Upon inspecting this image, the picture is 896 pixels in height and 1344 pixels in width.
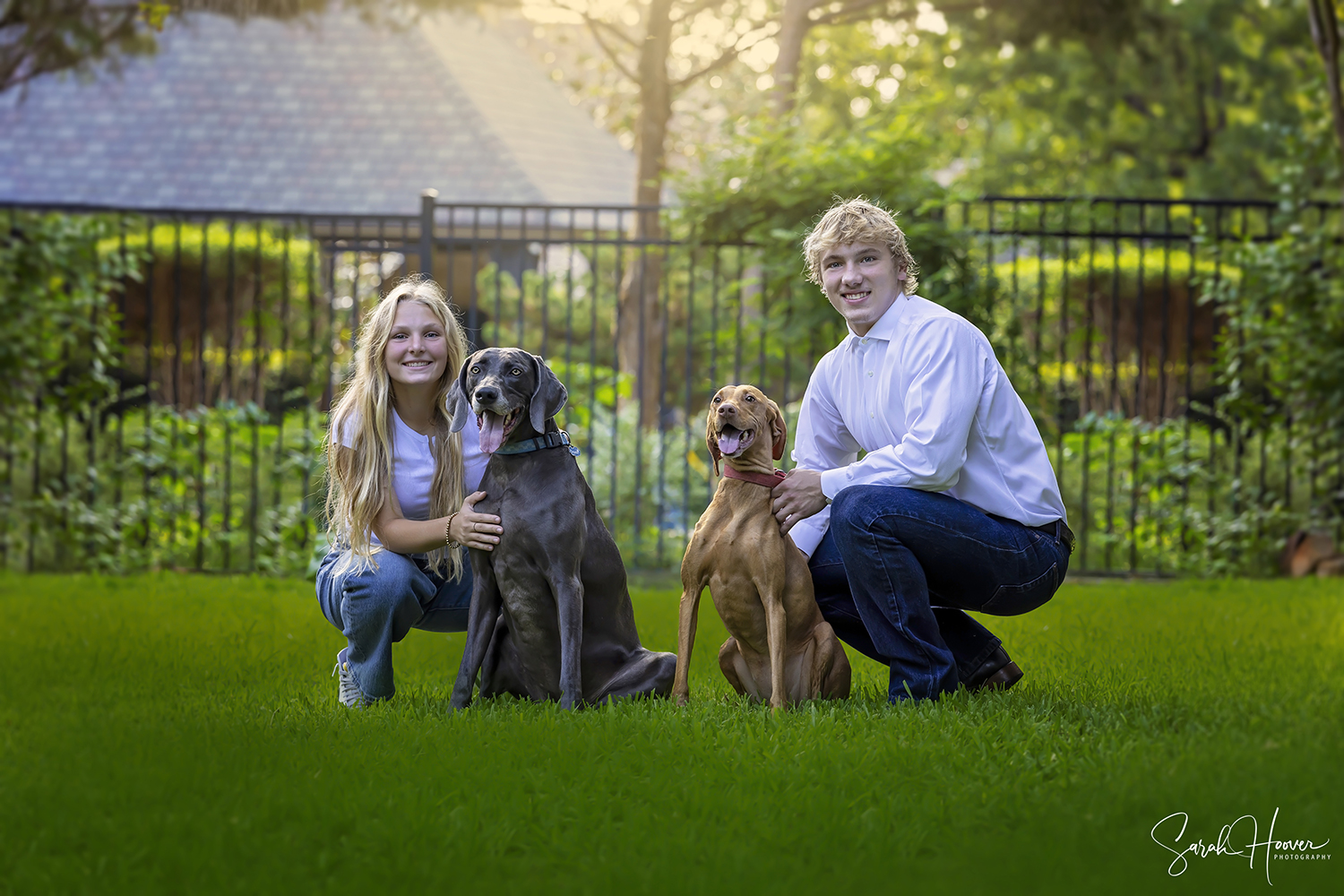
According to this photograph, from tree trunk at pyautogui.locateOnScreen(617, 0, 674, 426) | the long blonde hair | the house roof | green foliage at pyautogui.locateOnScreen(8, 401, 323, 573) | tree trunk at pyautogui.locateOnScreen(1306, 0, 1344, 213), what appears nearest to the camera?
the long blonde hair

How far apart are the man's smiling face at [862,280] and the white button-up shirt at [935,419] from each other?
5 cm

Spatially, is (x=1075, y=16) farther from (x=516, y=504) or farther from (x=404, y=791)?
(x=404, y=791)

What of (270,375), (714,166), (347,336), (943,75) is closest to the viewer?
(714,166)

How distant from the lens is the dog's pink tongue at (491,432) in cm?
341

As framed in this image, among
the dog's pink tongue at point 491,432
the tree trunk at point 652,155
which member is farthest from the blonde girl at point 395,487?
the tree trunk at point 652,155

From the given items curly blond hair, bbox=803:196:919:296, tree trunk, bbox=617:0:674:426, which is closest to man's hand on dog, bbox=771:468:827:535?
curly blond hair, bbox=803:196:919:296

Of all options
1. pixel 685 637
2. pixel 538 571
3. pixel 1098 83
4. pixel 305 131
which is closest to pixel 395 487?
pixel 538 571

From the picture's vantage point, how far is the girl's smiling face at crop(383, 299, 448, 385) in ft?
13.0

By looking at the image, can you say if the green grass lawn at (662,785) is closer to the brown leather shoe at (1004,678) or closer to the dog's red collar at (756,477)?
the brown leather shoe at (1004,678)

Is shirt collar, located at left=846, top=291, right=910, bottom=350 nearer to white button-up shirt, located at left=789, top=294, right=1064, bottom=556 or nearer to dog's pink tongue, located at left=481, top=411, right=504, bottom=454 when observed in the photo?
white button-up shirt, located at left=789, top=294, right=1064, bottom=556

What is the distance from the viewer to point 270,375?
31.6ft

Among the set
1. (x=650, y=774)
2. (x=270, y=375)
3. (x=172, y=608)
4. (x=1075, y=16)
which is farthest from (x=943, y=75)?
(x=650, y=774)

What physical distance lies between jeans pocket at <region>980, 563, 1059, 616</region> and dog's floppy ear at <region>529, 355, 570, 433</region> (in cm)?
159

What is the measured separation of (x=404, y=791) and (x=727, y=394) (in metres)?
1.55
